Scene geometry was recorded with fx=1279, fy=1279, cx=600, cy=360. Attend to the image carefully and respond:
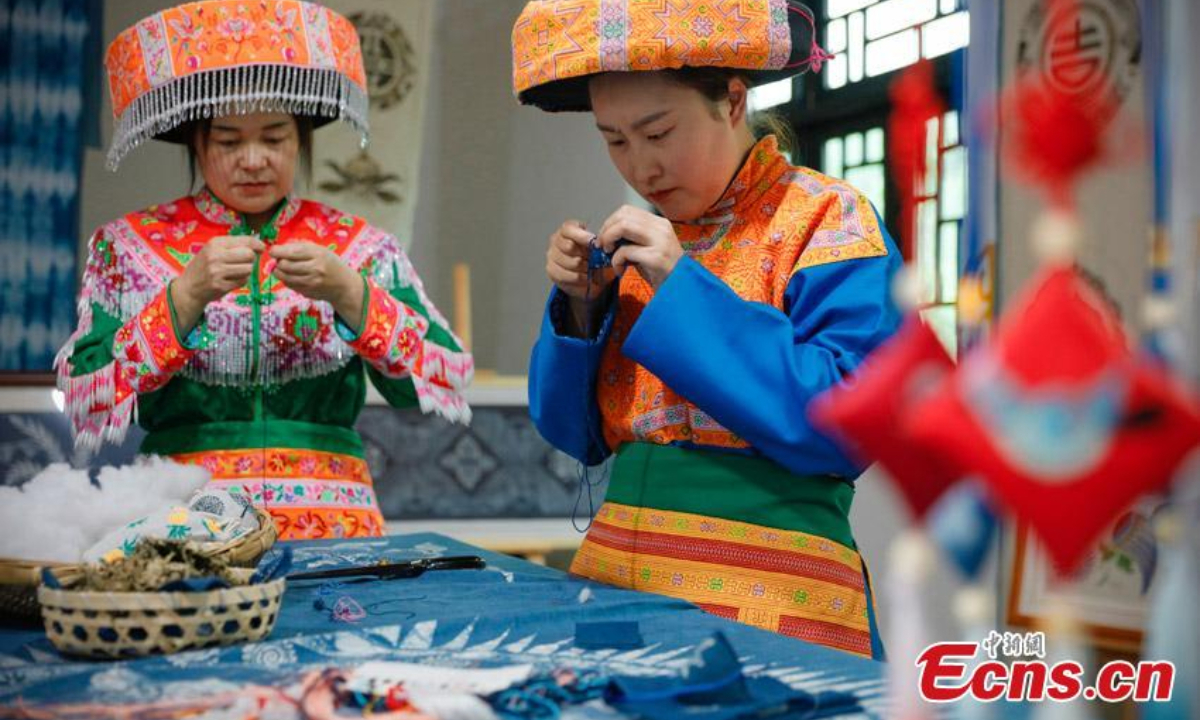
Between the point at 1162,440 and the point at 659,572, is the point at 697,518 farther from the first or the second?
the point at 1162,440

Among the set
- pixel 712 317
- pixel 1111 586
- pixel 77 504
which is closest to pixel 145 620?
pixel 77 504

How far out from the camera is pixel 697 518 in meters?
1.61

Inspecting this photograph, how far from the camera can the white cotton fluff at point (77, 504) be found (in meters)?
1.43

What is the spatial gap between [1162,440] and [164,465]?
1.41m

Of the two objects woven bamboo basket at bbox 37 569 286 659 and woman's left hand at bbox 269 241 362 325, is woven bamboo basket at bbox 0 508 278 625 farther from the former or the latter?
woman's left hand at bbox 269 241 362 325

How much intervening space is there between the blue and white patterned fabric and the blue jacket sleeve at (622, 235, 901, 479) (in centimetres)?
361

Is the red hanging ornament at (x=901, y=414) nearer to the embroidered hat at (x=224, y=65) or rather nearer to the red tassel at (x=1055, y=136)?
the red tassel at (x=1055, y=136)

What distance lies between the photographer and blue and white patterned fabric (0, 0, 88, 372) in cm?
451

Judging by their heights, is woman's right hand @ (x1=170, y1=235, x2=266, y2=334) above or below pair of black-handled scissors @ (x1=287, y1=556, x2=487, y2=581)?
above

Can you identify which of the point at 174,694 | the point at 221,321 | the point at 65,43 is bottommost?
the point at 174,694

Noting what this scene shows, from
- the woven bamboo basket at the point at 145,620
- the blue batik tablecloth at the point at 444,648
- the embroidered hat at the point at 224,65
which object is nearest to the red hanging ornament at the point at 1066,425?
the blue batik tablecloth at the point at 444,648

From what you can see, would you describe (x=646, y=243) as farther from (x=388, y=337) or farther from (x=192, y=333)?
(x=192, y=333)


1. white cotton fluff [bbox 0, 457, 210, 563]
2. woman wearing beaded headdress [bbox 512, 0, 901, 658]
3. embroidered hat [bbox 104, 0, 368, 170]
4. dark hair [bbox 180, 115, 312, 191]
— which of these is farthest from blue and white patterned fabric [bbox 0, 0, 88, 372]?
woman wearing beaded headdress [bbox 512, 0, 901, 658]

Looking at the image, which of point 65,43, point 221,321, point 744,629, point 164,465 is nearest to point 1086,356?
point 744,629
